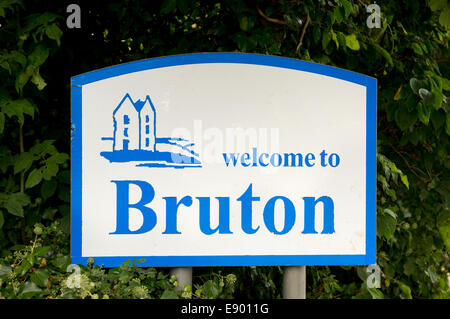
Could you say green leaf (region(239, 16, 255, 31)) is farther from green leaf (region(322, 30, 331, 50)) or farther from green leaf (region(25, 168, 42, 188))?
green leaf (region(25, 168, 42, 188))

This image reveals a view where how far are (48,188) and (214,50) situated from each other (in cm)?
102

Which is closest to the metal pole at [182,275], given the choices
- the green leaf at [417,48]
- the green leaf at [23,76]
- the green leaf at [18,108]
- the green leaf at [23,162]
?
the green leaf at [23,162]

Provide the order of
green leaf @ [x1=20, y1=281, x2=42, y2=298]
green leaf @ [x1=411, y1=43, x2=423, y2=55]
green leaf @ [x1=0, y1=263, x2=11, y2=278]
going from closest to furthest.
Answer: green leaf @ [x1=20, y1=281, x2=42, y2=298] → green leaf @ [x1=0, y1=263, x2=11, y2=278] → green leaf @ [x1=411, y1=43, x2=423, y2=55]

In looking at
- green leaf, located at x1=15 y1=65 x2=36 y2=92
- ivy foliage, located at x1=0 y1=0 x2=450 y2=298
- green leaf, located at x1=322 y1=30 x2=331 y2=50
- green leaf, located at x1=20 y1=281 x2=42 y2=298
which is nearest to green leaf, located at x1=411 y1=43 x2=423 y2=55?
ivy foliage, located at x1=0 y1=0 x2=450 y2=298

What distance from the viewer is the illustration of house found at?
185cm

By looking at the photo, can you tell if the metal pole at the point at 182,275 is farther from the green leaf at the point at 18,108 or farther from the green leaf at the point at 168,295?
the green leaf at the point at 18,108

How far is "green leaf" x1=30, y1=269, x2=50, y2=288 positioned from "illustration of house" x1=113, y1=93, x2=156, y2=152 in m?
0.53

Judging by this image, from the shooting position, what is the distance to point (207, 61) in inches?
74.8

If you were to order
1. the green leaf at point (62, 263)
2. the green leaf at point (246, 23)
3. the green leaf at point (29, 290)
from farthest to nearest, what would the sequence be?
the green leaf at point (246, 23)
the green leaf at point (62, 263)
the green leaf at point (29, 290)

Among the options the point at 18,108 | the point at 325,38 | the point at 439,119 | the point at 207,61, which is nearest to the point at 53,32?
the point at 18,108

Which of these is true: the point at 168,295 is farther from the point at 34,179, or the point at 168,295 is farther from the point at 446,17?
the point at 446,17

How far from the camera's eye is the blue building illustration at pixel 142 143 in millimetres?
1853

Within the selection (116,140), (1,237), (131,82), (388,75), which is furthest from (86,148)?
(388,75)

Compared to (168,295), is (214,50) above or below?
above
